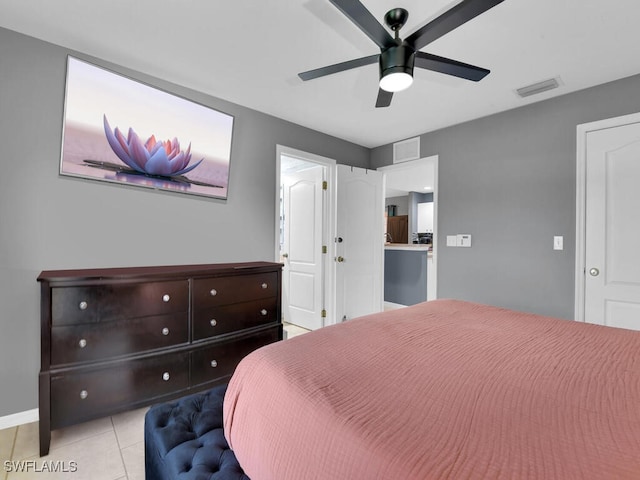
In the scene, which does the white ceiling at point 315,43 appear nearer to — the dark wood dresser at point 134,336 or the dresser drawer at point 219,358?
the dark wood dresser at point 134,336

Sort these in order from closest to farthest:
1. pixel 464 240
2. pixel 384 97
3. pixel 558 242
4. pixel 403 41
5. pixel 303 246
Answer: pixel 403 41
pixel 384 97
pixel 558 242
pixel 464 240
pixel 303 246

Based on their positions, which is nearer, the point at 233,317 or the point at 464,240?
the point at 233,317

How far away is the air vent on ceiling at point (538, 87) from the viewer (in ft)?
7.92

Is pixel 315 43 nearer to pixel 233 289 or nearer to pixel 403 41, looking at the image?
pixel 403 41

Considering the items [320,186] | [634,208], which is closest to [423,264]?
[320,186]

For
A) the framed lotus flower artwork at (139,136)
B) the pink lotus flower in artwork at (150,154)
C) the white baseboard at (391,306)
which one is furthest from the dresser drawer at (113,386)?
the white baseboard at (391,306)

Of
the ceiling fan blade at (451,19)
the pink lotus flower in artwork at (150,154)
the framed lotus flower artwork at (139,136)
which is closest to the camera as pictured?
the ceiling fan blade at (451,19)

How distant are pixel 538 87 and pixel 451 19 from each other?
1.76 m

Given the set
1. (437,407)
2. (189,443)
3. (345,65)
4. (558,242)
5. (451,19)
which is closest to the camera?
(437,407)

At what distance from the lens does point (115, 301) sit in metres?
1.81


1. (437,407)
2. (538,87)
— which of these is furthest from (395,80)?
(538,87)

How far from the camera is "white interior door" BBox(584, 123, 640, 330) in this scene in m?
2.30

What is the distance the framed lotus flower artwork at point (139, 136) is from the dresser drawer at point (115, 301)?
890 mm

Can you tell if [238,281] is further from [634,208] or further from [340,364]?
[634,208]
